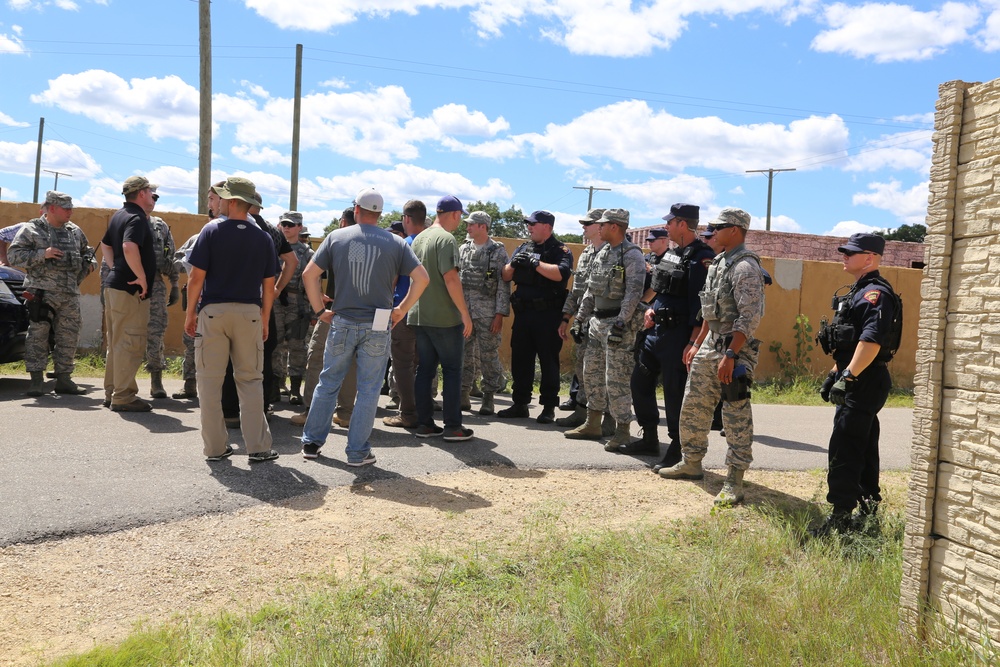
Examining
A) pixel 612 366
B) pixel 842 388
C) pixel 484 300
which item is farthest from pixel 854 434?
pixel 484 300

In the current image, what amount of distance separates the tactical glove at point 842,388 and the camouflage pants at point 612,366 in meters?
2.11

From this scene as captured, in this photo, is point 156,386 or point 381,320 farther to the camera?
point 156,386

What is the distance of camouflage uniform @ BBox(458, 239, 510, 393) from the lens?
834cm

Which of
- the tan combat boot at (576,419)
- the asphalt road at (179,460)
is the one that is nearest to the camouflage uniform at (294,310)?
the asphalt road at (179,460)

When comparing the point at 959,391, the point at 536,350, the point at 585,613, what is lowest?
the point at 585,613

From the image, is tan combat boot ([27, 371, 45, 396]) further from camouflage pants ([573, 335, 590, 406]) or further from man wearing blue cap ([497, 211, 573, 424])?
camouflage pants ([573, 335, 590, 406])

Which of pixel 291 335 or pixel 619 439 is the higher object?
pixel 291 335

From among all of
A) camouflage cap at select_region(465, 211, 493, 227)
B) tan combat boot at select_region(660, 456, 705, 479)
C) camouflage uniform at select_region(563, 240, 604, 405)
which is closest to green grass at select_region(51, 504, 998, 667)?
tan combat boot at select_region(660, 456, 705, 479)

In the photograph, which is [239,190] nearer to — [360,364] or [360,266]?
[360,266]

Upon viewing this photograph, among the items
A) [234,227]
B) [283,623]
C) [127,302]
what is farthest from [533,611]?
[127,302]

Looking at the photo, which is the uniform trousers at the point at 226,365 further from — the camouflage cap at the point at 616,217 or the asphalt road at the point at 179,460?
the camouflage cap at the point at 616,217

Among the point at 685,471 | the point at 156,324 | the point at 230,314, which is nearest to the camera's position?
the point at 230,314

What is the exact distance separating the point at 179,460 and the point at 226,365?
747mm

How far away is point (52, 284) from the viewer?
8.46 m
